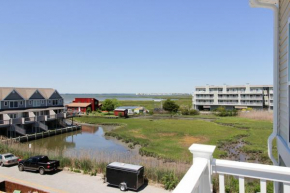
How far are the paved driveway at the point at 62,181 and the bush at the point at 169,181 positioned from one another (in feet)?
1.21

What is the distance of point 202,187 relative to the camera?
101 inches

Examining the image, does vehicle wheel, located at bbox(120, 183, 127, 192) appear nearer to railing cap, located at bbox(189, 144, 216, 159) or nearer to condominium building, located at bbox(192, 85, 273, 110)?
railing cap, located at bbox(189, 144, 216, 159)

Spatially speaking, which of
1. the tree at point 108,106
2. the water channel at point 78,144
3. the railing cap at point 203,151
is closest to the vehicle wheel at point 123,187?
the railing cap at point 203,151

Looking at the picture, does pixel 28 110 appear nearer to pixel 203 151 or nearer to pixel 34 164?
pixel 34 164

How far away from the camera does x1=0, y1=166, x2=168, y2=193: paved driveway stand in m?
12.6

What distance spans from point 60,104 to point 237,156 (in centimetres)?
3380

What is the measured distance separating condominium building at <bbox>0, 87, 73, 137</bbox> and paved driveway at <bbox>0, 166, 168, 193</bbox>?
58.1ft

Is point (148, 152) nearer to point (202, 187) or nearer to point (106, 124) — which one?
point (202, 187)

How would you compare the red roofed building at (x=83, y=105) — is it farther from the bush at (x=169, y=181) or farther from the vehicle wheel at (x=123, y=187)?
the bush at (x=169, y=181)

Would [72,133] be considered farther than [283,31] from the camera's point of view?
Yes

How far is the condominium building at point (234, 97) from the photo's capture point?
208ft

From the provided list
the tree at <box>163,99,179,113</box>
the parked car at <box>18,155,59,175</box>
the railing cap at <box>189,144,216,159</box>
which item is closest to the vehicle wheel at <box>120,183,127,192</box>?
the parked car at <box>18,155,59,175</box>

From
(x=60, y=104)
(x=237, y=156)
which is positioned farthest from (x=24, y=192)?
(x=60, y=104)

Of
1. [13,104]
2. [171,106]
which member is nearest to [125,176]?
[13,104]
